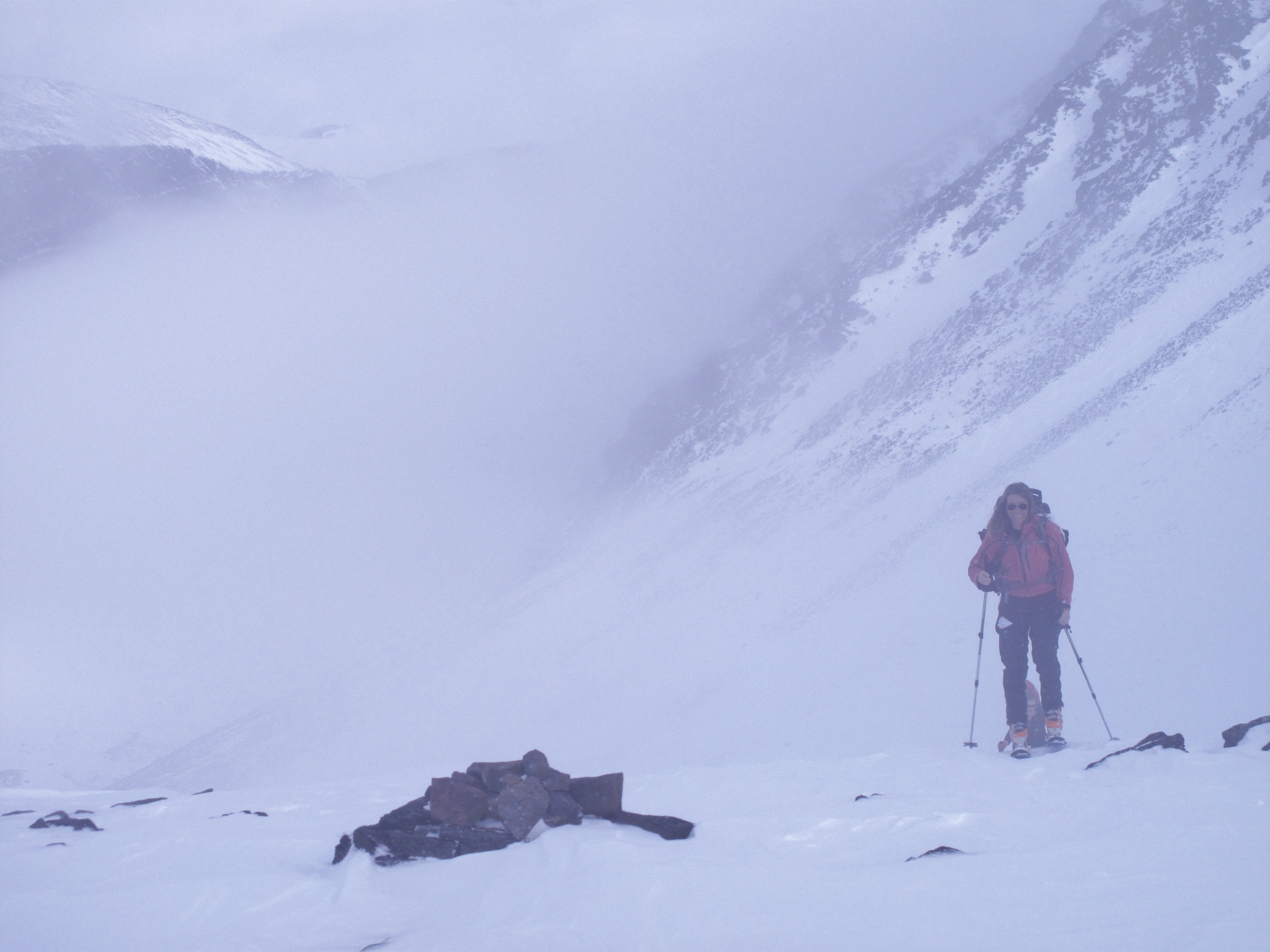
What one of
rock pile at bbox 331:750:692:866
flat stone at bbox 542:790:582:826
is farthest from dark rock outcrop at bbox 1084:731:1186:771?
flat stone at bbox 542:790:582:826

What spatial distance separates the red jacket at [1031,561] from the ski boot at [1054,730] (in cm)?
113

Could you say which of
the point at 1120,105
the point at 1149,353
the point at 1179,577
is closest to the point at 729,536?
the point at 1149,353

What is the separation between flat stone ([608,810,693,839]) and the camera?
17.2 feet

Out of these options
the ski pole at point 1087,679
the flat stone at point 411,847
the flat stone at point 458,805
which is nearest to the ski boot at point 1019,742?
the ski pole at point 1087,679

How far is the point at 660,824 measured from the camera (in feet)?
17.5

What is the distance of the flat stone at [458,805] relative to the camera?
559cm

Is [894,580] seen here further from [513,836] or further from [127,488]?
[127,488]

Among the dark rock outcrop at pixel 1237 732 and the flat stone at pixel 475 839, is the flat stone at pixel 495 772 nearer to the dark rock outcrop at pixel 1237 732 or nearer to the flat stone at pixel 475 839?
the flat stone at pixel 475 839

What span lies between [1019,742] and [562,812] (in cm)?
480

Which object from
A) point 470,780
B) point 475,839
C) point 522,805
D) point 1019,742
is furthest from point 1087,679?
point 475,839

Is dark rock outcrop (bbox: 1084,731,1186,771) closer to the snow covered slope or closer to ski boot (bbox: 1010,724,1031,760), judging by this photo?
ski boot (bbox: 1010,724,1031,760)

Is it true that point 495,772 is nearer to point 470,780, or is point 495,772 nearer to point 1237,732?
point 470,780

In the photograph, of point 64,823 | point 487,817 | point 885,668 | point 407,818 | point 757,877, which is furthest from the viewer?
point 885,668

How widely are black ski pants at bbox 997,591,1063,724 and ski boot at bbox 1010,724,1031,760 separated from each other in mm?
163
